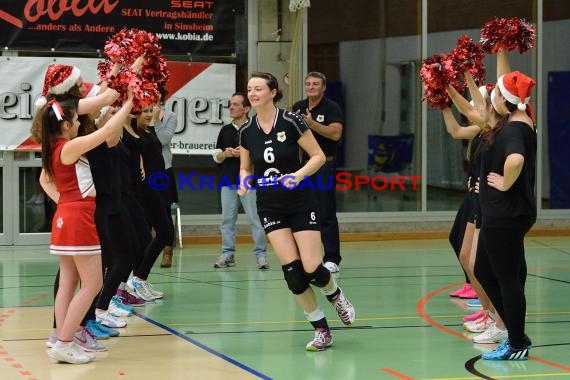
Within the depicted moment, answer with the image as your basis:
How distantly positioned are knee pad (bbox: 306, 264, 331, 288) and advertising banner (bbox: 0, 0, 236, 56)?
741cm

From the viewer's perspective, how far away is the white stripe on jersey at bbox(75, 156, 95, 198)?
6840 millimetres

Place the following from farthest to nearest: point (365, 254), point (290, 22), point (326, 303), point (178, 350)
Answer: point (290, 22), point (365, 254), point (326, 303), point (178, 350)

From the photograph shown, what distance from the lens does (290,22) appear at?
14.6 m

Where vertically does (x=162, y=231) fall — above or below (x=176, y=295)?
above

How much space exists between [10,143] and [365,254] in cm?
479

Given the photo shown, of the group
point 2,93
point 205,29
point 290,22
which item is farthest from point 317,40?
point 2,93

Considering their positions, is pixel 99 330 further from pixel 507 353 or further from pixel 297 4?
pixel 297 4

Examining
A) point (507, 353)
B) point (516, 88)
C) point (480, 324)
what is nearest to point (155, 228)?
point (480, 324)

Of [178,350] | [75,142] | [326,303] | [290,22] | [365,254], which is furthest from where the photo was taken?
[290,22]

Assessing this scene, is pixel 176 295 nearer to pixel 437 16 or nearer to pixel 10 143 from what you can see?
pixel 10 143

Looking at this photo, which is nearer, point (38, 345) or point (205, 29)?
point (38, 345)

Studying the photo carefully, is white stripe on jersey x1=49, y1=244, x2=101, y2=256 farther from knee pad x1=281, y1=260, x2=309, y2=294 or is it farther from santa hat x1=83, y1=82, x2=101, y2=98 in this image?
knee pad x1=281, y1=260, x2=309, y2=294

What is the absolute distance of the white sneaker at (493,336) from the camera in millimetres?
7652

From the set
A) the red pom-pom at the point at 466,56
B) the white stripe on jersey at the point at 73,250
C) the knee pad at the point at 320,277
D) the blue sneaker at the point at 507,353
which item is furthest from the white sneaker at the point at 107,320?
the red pom-pom at the point at 466,56
